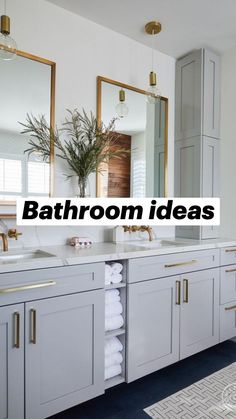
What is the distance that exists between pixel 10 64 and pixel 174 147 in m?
1.56

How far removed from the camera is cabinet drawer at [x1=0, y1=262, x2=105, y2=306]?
1.31 metres

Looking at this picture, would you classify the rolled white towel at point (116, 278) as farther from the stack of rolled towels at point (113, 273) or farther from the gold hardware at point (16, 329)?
the gold hardware at point (16, 329)

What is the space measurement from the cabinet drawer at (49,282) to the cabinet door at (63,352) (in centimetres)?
4

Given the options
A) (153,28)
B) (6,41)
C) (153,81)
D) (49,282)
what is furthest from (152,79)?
(49,282)

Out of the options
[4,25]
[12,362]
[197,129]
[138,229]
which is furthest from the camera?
[197,129]

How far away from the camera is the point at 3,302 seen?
1298 mm

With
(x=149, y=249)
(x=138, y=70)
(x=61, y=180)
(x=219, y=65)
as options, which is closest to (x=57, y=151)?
(x=61, y=180)

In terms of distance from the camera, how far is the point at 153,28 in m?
2.26

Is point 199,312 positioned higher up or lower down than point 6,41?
lower down

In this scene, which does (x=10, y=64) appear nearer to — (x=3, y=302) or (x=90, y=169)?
(x=90, y=169)

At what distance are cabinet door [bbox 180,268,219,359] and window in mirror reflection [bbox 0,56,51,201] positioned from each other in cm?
123

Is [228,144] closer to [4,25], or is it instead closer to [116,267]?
[116,267]

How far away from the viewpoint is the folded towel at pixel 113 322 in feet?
5.56

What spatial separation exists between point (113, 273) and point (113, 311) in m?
0.22
